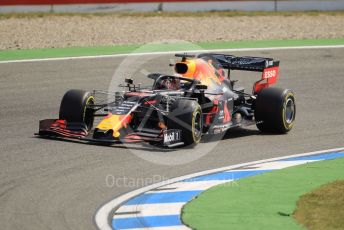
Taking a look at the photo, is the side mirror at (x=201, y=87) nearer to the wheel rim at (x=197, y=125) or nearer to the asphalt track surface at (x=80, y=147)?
the wheel rim at (x=197, y=125)

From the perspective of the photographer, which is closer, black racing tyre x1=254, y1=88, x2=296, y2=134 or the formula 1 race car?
the formula 1 race car

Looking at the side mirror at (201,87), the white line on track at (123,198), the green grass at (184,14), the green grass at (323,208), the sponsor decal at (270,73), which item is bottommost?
the white line on track at (123,198)

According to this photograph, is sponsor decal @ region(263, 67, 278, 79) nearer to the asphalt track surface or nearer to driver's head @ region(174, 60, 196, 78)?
the asphalt track surface

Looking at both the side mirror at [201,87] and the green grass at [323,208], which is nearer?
the green grass at [323,208]

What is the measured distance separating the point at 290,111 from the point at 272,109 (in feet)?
2.05

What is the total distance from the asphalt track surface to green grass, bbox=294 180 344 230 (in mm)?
2077

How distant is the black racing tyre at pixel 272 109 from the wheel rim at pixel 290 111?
0.07 meters

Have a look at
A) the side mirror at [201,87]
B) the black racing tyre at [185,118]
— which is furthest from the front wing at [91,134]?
the side mirror at [201,87]

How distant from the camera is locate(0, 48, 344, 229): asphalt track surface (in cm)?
975

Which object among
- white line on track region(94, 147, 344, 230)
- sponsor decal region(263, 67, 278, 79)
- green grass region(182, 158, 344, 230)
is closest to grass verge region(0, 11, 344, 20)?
sponsor decal region(263, 67, 278, 79)

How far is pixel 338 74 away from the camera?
20828 millimetres

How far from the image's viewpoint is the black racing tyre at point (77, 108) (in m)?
13.5

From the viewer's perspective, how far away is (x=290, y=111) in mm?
Result: 14555

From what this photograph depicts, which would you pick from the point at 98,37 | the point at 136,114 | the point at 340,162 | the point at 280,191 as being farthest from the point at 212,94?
the point at 98,37
